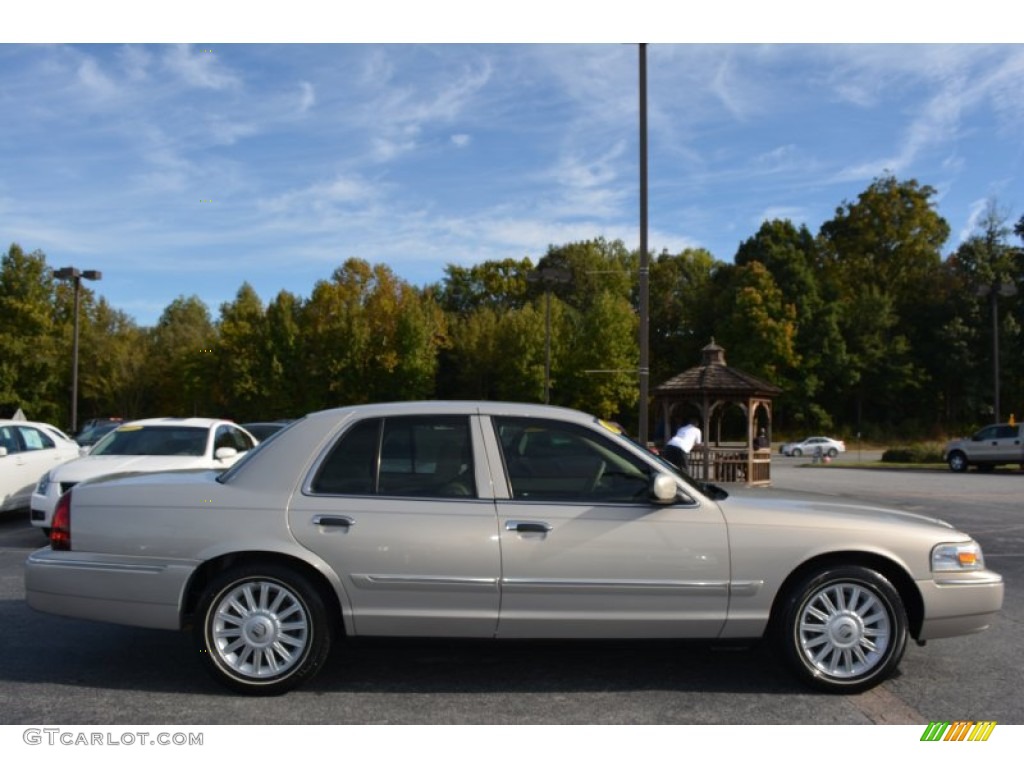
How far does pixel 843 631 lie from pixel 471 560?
2096 millimetres

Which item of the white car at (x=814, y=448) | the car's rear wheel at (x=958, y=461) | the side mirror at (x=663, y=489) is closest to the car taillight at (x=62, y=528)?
the side mirror at (x=663, y=489)

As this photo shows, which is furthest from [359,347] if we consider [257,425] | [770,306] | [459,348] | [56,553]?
[56,553]

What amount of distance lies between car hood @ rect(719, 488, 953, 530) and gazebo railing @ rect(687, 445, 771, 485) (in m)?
15.9

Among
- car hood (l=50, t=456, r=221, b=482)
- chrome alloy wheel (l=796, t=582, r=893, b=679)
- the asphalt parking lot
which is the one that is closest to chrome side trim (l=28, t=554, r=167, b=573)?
the asphalt parking lot

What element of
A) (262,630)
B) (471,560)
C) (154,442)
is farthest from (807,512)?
(154,442)

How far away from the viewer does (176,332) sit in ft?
236

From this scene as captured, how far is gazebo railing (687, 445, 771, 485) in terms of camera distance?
21422mm

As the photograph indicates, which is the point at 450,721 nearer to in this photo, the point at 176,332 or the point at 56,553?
the point at 56,553

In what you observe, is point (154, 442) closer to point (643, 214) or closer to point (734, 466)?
point (643, 214)

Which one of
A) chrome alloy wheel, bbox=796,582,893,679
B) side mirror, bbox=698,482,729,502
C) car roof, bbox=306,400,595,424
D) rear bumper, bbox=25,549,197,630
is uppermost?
car roof, bbox=306,400,595,424

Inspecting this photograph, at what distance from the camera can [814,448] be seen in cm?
5141

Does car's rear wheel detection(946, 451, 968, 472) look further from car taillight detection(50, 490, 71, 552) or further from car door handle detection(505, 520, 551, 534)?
car taillight detection(50, 490, 71, 552)

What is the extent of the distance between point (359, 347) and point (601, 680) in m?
57.1

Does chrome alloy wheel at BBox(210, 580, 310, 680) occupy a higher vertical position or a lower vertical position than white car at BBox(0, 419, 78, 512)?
lower
